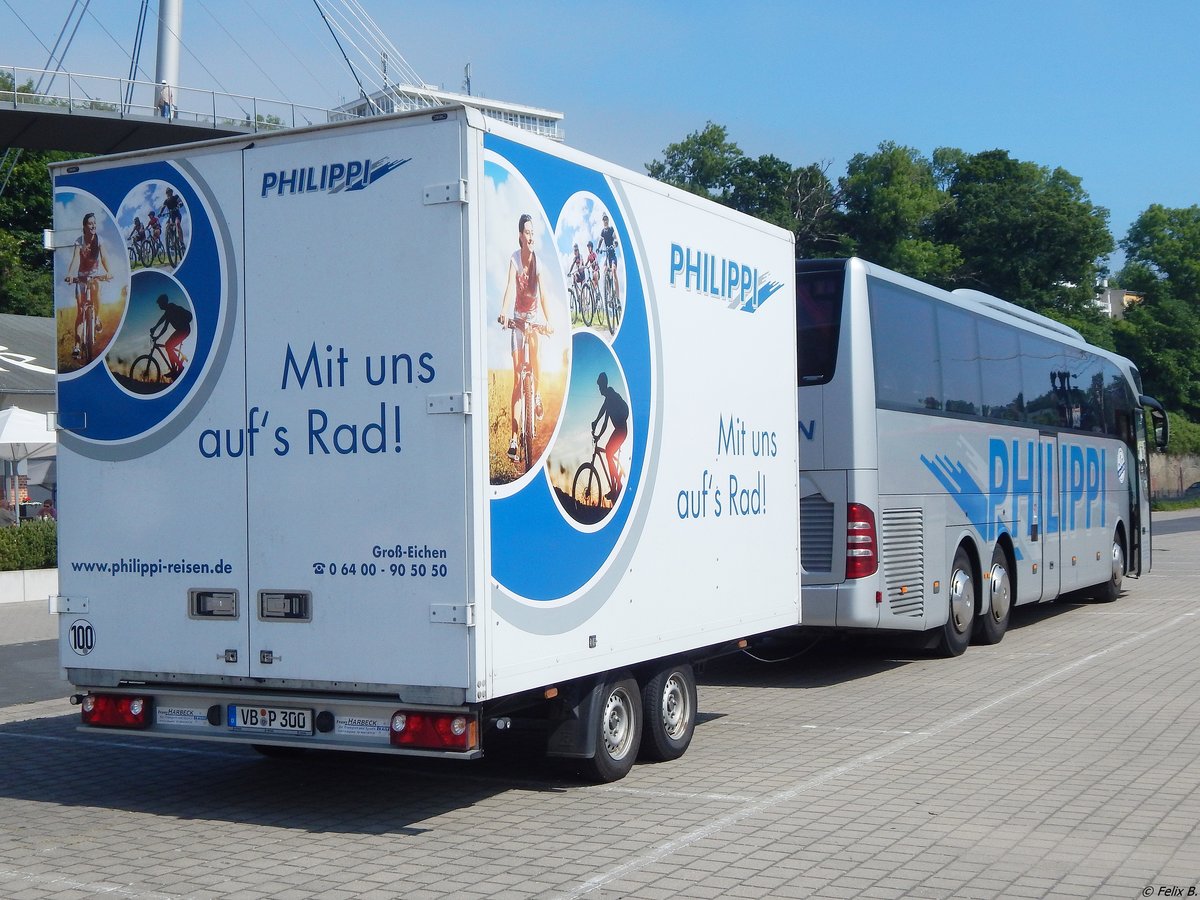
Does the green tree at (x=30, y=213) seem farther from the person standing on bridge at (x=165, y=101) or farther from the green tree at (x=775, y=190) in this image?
the green tree at (x=775, y=190)

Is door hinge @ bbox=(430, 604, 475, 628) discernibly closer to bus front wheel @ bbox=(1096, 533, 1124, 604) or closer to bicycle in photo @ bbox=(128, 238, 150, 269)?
bicycle in photo @ bbox=(128, 238, 150, 269)

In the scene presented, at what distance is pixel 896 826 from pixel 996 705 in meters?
4.21

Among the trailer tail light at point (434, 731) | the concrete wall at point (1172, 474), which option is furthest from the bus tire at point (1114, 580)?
the concrete wall at point (1172, 474)

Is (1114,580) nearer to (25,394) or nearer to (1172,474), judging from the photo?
(25,394)

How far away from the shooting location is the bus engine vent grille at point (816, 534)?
1208cm

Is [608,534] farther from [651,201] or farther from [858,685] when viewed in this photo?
[858,685]

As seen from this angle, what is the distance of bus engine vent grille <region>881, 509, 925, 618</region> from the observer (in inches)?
485

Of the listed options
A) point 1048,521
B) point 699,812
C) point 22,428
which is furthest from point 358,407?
point 22,428

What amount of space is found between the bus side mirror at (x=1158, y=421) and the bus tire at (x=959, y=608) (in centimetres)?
877

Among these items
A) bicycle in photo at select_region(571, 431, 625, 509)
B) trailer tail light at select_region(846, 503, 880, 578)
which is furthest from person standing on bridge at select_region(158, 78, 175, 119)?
bicycle in photo at select_region(571, 431, 625, 509)

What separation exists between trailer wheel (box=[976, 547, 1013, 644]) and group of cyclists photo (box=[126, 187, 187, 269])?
1003cm

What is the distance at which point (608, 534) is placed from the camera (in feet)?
25.3

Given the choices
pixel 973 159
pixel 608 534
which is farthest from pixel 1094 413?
pixel 973 159

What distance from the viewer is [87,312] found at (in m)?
7.79
